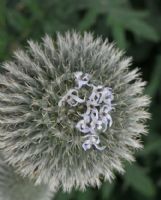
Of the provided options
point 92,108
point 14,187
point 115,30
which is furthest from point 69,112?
point 115,30

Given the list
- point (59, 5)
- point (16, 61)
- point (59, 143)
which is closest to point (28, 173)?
point (59, 143)

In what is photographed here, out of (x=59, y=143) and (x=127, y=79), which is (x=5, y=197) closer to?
(x=59, y=143)

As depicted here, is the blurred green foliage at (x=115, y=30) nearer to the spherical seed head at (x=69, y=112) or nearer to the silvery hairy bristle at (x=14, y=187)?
the spherical seed head at (x=69, y=112)

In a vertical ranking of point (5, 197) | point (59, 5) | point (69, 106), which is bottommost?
point (5, 197)

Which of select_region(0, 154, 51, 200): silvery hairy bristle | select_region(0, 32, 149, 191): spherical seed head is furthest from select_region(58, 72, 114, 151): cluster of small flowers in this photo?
select_region(0, 154, 51, 200): silvery hairy bristle

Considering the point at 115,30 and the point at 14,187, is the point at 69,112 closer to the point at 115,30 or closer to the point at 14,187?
the point at 14,187

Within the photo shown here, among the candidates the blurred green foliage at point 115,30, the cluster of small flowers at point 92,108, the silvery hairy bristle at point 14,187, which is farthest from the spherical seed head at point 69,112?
the blurred green foliage at point 115,30
